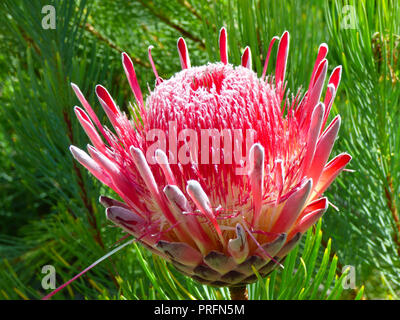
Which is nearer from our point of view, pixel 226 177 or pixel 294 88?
pixel 226 177

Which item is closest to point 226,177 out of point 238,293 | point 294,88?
point 238,293

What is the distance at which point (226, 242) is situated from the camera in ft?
1.91

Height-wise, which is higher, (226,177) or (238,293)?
(226,177)

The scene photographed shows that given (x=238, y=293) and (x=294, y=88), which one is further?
(x=294, y=88)

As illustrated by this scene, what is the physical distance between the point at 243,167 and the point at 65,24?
535 millimetres

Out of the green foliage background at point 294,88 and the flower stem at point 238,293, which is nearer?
the flower stem at point 238,293

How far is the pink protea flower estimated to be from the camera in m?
0.56

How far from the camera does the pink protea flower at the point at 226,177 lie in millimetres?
556

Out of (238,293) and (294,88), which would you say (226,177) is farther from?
(294,88)

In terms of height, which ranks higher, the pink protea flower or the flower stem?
the pink protea flower

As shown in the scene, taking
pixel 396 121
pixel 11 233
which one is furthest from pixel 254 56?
pixel 11 233

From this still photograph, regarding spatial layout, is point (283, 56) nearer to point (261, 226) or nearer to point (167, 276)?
point (261, 226)

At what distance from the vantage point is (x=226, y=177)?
1.94 feet

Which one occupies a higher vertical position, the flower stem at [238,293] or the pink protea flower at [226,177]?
the pink protea flower at [226,177]
